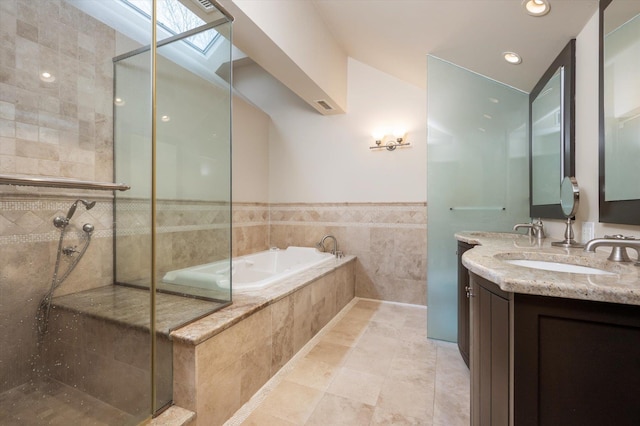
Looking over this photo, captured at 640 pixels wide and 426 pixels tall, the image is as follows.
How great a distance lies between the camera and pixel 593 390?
730 millimetres

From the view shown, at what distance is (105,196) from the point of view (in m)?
1.89

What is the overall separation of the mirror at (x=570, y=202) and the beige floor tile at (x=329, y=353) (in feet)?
5.27

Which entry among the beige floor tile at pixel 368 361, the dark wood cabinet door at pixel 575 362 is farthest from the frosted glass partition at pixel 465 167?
the dark wood cabinet door at pixel 575 362

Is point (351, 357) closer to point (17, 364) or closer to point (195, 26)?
point (17, 364)

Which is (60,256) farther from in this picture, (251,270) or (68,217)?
(251,270)

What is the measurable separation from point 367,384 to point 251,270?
189 centimetres

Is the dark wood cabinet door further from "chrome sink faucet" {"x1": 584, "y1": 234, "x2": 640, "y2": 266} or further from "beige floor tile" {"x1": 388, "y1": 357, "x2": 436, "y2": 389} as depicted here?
"beige floor tile" {"x1": 388, "y1": 357, "x2": 436, "y2": 389}

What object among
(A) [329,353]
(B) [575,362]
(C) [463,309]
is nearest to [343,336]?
(A) [329,353]

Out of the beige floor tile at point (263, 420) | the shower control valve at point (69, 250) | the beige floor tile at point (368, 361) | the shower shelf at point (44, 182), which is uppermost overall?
the shower shelf at point (44, 182)

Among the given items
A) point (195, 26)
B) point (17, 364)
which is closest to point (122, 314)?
point (17, 364)

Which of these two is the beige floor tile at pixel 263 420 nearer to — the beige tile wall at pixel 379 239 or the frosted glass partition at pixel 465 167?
the frosted glass partition at pixel 465 167

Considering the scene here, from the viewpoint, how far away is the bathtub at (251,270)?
176 centimetres

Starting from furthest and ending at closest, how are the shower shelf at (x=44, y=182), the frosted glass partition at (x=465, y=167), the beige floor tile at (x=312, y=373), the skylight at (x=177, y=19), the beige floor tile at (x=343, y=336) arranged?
the beige floor tile at (x=343, y=336)
the frosted glass partition at (x=465, y=167)
the beige floor tile at (x=312, y=373)
the skylight at (x=177, y=19)
the shower shelf at (x=44, y=182)

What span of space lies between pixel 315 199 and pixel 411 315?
6.09ft
